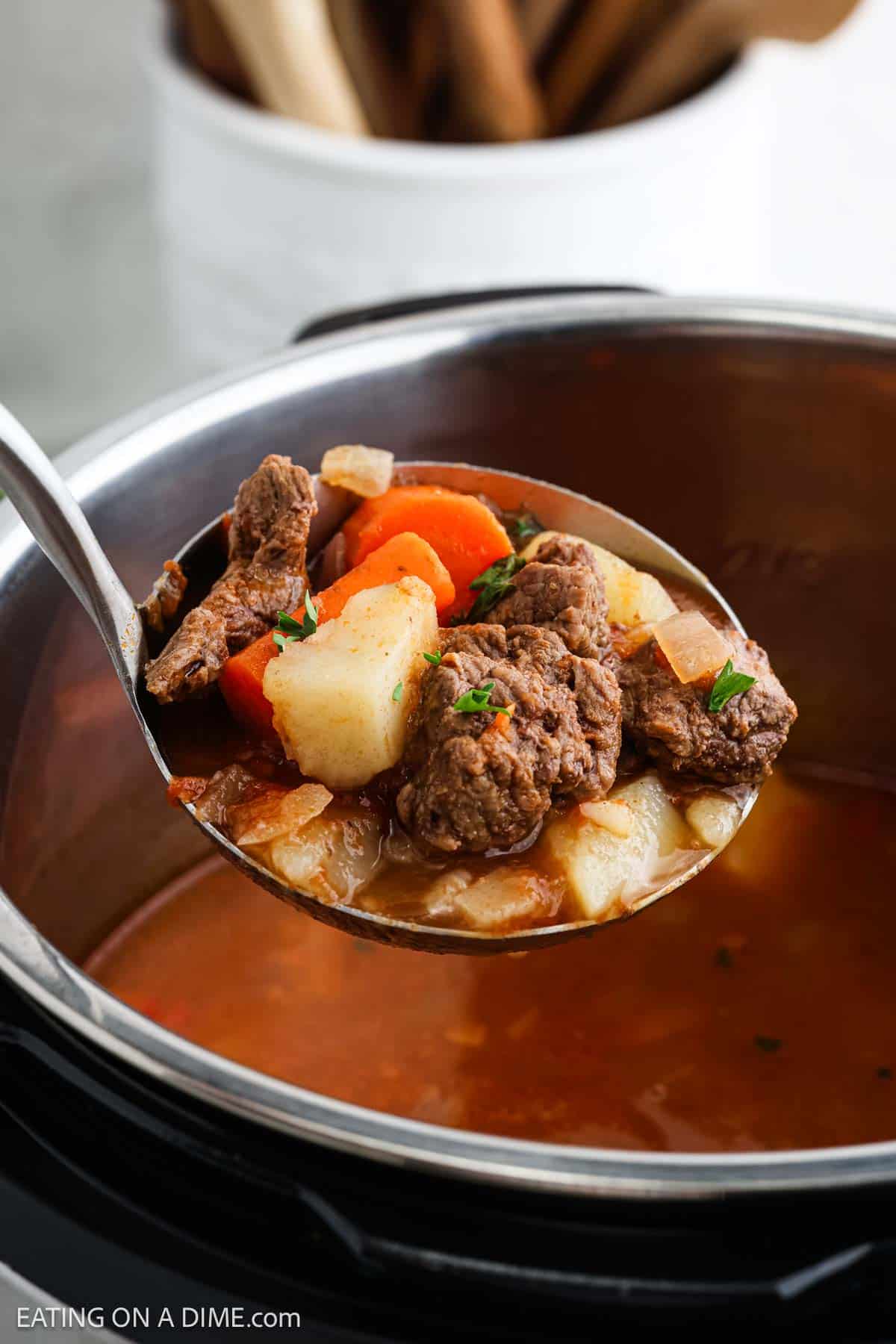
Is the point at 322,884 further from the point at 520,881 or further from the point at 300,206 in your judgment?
the point at 300,206

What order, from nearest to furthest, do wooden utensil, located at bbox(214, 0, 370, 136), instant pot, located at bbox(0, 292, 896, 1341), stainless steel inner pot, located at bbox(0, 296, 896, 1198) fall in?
instant pot, located at bbox(0, 292, 896, 1341)
stainless steel inner pot, located at bbox(0, 296, 896, 1198)
wooden utensil, located at bbox(214, 0, 370, 136)

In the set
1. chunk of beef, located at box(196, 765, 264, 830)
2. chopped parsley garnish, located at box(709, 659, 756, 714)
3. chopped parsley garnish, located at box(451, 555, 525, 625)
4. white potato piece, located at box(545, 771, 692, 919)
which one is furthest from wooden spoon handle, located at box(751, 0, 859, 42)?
chunk of beef, located at box(196, 765, 264, 830)

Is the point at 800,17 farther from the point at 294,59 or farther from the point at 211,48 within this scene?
the point at 211,48

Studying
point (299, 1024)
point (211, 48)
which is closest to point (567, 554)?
point (299, 1024)

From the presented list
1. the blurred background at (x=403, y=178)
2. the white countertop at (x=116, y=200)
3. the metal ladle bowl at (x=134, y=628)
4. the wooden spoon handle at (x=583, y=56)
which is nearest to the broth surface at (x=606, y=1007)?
the metal ladle bowl at (x=134, y=628)

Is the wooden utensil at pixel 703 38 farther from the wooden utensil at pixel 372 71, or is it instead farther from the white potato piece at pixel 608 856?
the white potato piece at pixel 608 856

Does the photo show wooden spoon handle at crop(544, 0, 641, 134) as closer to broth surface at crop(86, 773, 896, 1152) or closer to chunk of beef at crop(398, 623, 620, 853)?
broth surface at crop(86, 773, 896, 1152)

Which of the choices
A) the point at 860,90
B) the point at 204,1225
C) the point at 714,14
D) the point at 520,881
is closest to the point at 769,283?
the point at 860,90
